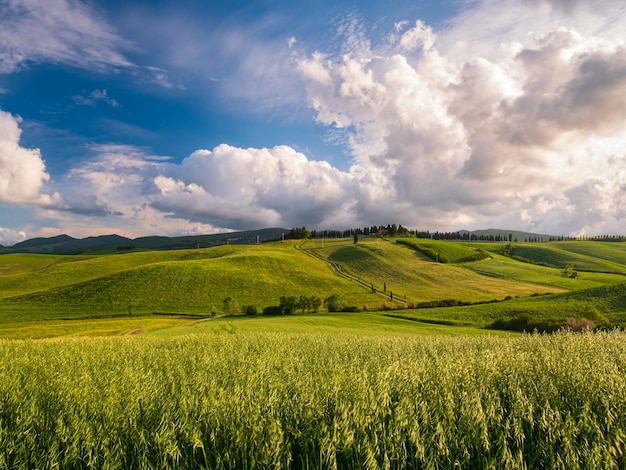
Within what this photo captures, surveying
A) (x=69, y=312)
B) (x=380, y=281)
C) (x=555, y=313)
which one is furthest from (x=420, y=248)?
(x=69, y=312)

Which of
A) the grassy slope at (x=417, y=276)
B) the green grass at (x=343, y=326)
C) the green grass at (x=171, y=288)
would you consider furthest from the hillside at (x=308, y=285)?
the green grass at (x=343, y=326)

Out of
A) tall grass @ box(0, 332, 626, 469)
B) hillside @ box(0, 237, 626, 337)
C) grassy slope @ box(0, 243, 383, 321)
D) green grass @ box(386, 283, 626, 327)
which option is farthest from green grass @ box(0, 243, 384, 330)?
tall grass @ box(0, 332, 626, 469)

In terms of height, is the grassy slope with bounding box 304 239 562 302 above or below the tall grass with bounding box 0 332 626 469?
below

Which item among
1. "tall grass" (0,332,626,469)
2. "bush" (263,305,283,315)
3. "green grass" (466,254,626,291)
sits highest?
"tall grass" (0,332,626,469)

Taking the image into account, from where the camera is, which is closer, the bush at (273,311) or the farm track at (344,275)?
the bush at (273,311)

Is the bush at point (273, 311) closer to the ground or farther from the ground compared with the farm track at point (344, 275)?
closer to the ground

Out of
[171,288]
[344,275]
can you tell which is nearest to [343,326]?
[171,288]

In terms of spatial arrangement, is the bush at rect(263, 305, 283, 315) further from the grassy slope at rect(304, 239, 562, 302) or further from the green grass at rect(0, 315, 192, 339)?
the grassy slope at rect(304, 239, 562, 302)

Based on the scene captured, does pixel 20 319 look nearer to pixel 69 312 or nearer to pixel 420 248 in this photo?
pixel 69 312

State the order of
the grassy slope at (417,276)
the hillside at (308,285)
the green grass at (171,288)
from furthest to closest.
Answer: the grassy slope at (417,276), the green grass at (171,288), the hillside at (308,285)

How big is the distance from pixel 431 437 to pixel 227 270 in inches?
4158

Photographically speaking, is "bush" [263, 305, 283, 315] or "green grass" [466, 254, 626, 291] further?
"green grass" [466, 254, 626, 291]

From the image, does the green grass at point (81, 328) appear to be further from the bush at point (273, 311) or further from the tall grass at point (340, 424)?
the tall grass at point (340, 424)

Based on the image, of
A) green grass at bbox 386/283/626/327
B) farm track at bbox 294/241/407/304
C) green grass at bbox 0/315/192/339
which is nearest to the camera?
green grass at bbox 0/315/192/339
